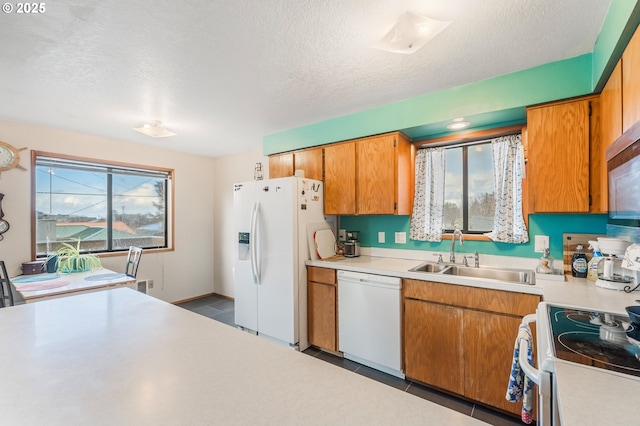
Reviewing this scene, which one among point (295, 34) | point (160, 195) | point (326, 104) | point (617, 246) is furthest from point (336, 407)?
point (160, 195)

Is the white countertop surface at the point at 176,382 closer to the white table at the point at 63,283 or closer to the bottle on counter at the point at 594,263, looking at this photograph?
the white table at the point at 63,283

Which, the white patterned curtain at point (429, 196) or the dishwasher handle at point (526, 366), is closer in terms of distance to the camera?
the dishwasher handle at point (526, 366)

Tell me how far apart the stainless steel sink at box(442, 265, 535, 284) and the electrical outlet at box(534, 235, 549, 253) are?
0.19 m

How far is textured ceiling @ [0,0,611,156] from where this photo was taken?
1433mm

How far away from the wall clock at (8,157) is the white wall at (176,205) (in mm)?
70

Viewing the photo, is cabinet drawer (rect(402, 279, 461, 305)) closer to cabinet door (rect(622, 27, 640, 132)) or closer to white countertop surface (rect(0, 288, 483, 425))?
cabinet door (rect(622, 27, 640, 132))

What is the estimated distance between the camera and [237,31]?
5.20 feet

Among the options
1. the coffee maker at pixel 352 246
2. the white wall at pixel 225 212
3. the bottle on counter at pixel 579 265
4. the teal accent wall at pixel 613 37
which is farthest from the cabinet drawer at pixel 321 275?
the teal accent wall at pixel 613 37

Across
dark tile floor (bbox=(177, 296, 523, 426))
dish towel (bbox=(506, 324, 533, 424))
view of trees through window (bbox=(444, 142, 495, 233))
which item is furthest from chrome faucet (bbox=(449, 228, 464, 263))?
dish towel (bbox=(506, 324, 533, 424))

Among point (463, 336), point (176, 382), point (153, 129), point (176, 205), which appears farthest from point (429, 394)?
point (176, 205)

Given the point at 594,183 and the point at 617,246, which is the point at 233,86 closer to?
the point at 594,183

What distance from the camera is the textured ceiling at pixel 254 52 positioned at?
1.43 m

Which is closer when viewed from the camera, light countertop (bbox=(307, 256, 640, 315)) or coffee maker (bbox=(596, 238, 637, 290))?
light countertop (bbox=(307, 256, 640, 315))

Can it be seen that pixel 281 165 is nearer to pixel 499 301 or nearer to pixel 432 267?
pixel 432 267
